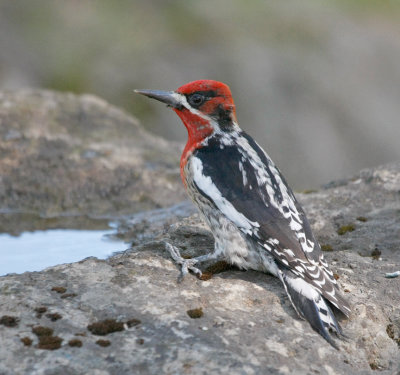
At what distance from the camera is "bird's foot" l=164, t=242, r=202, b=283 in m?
3.48

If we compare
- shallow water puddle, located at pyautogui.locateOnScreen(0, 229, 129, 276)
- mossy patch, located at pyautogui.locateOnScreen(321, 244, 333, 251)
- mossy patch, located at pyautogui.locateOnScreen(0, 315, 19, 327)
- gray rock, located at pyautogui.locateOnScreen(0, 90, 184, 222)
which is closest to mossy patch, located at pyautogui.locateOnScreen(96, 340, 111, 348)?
mossy patch, located at pyautogui.locateOnScreen(0, 315, 19, 327)

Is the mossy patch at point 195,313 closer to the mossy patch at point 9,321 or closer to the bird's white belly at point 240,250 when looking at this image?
the bird's white belly at point 240,250

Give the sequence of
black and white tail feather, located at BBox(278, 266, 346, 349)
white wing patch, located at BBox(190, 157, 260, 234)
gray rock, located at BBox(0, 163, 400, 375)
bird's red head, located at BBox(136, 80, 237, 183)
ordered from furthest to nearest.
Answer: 1. bird's red head, located at BBox(136, 80, 237, 183)
2. white wing patch, located at BBox(190, 157, 260, 234)
3. black and white tail feather, located at BBox(278, 266, 346, 349)
4. gray rock, located at BBox(0, 163, 400, 375)

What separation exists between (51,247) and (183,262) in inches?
67.2

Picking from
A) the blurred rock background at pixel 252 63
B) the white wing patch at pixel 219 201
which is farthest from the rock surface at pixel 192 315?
the blurred rock background at pixel 252 63

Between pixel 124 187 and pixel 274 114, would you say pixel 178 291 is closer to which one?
pixel 124 187

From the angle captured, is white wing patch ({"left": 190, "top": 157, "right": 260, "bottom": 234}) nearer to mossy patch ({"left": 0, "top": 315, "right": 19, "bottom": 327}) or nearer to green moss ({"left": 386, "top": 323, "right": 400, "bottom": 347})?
green moss ({"left": 386, "top": 323, "right": 400, "bottom": 347})

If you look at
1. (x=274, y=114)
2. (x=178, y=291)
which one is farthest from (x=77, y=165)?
(x=274, y=114)

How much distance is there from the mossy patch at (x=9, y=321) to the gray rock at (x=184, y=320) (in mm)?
23

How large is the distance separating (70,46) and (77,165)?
6.90 metres

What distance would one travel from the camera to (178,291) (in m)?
3.29

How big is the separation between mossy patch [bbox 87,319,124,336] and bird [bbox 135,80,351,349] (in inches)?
27.4

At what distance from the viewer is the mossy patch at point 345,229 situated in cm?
462


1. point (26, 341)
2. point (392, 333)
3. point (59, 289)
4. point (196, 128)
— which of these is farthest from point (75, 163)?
point (392, 333)
